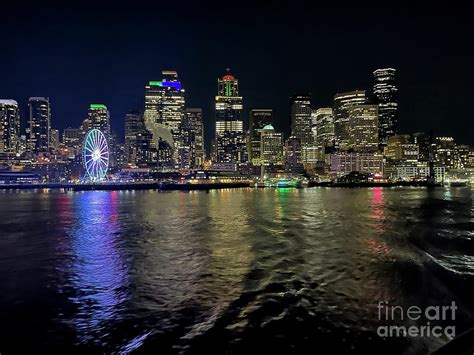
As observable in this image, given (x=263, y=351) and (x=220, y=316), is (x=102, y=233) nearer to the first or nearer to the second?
(x=220, y=316)

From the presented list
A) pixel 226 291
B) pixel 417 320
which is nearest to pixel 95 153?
pixel 226 291

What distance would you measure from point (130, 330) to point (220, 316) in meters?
2.41

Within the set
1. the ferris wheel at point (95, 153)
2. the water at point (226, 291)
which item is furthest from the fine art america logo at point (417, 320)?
the ferris wheel at point (95, 153)

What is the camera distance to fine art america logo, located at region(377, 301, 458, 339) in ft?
29.7

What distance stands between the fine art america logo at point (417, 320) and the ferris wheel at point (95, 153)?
121829 millimetres

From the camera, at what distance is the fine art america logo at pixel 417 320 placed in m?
9.04

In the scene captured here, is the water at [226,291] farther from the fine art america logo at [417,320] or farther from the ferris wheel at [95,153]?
the ferris wheel at [95,153]

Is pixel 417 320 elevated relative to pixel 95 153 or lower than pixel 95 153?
lower

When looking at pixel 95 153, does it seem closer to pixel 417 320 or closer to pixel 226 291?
pixel 226 291

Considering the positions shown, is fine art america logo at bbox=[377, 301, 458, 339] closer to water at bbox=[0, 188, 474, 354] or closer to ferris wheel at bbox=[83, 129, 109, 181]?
water at bbox=[0, 188, 474, 354]

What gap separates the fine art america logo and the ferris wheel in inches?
4796

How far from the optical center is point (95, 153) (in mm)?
125750

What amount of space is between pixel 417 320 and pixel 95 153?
12730 centimetres

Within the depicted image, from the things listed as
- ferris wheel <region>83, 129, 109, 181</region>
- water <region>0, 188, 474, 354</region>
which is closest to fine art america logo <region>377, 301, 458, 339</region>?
water <region>0, 188, 474, 354</region>
